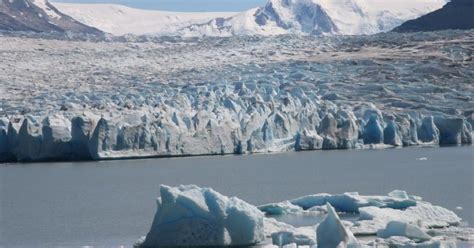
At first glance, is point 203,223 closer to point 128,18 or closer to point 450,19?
point 450,19

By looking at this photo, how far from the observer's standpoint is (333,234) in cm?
871

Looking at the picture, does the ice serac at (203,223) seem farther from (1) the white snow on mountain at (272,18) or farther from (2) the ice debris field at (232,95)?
(1) the white snow on mountain at (272,18)

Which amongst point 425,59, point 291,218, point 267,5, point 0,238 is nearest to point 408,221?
point 291,218

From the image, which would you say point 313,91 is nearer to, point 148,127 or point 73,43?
point 148,127

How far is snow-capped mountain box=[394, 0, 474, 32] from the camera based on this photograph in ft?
176

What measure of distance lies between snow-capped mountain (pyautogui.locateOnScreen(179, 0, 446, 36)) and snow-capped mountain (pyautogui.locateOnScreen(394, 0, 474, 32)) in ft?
155

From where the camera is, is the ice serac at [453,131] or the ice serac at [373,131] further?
the ice serac at [453,131]

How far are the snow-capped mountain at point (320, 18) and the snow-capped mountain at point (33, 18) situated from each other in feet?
38.5

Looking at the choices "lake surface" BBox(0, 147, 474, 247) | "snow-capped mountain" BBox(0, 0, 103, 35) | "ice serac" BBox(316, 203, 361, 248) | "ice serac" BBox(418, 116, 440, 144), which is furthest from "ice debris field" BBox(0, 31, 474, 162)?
"snow-capped mountain" BBox(0, 0, 103, 35)

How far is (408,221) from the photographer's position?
33.7 ft

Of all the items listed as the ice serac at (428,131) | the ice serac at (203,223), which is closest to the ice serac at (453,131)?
the ice serac at (428,131)

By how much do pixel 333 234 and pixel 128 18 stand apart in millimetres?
110436

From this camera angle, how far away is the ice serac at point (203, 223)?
9547 millimetres

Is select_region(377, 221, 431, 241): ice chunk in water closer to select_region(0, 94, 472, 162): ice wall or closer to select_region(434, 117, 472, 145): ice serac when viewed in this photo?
select_region(0, 94, 472, 162): ice wall
